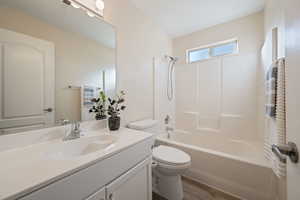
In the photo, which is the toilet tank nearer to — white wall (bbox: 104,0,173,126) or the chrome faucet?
white wall (bbox: 104,0,173,126)

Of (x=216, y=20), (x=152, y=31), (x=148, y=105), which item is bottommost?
(x=148, y=105)

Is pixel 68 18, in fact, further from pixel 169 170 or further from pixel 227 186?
pixel 227 186

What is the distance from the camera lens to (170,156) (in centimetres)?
141

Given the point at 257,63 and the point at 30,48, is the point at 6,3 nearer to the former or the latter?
the point at 30,48

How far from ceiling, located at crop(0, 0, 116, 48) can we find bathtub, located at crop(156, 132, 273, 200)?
5.16 feet

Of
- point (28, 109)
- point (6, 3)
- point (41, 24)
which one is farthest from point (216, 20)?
point (28, 109)

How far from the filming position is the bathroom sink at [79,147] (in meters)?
0.87

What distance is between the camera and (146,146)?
3.50ft

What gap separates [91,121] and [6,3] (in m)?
1.03

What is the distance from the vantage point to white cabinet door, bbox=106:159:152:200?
79 cm

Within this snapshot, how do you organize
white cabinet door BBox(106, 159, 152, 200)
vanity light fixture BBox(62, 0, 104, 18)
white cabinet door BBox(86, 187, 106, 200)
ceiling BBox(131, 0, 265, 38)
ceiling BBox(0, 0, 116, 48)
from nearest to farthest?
white cabinet door BBox(86, 187, 106, 200) → white cabinet door BBox(106, 159, 152, 200) → ceiling BBox(0, 0, 116, 48) → vanity light fixture BBox(62, 0, 104, 18) → ceiling BBox(131, 0, 265, 38)

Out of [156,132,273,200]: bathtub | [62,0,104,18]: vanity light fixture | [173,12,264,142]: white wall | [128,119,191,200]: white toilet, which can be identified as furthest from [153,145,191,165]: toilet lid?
[62,0,104,18]: vanity light fixture

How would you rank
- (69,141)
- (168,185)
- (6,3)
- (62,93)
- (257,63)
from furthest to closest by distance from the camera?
1. (257,63)
2. (168,185)
3. (62,93)
4. (69,141)
5. (6,3)

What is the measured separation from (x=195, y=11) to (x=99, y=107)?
6.37 ft
